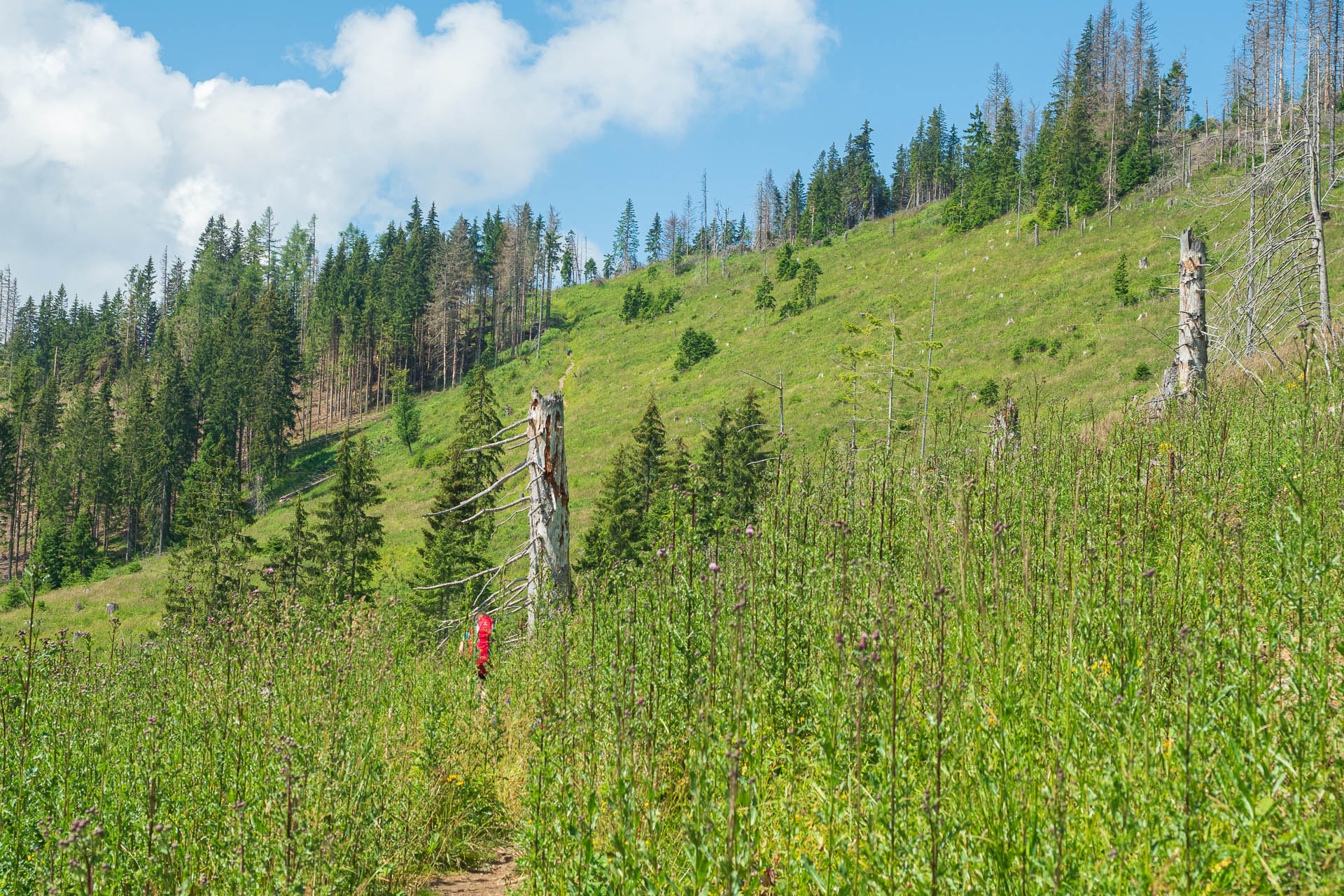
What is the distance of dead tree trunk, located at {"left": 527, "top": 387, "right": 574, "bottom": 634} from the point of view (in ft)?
31.0

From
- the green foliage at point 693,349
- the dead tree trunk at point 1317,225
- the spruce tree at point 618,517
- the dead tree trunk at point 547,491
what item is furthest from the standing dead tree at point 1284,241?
the green foliage at point 693,349

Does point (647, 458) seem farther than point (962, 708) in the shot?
Yes

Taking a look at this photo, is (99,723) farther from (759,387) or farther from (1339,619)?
(759,387)

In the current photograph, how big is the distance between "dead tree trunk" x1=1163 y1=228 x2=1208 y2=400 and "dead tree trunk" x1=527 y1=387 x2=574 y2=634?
28.3 feet

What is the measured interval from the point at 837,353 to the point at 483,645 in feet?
133

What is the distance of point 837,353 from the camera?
147 feet

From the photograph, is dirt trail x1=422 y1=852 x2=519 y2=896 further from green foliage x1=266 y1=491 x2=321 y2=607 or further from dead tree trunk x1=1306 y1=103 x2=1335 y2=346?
green foliage x1=266 y1=491 x2=321 y2=607

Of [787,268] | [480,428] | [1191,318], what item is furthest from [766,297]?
[1191,318]

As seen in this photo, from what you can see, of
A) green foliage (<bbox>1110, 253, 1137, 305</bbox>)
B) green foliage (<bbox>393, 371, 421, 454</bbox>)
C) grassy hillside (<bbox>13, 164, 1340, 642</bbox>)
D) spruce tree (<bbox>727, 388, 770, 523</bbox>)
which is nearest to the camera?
spruce tree (<bbox>727, 388, 770, 523</bbox>)

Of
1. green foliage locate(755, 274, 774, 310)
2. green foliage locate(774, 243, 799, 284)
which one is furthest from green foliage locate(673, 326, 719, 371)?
green foliage locate(774, 243, 799, 284)

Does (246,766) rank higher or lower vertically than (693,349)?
lower

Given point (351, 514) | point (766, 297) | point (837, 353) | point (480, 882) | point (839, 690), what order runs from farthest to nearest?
point (766, 297)
point (837, 353)
point (351, 514)
point (480, 882)
point (839, 690)

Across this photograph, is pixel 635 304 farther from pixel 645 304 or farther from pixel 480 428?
pixel 480 428

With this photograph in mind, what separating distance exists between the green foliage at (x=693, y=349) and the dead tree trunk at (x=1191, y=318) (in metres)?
43.1
